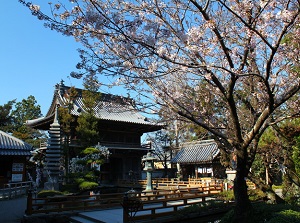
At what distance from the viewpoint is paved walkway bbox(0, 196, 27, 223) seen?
11172 millimetres

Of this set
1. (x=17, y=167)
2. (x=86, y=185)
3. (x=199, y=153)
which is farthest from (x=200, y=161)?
(x=17, y=167)

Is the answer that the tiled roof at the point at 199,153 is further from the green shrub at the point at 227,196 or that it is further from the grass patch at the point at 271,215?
the grass patch at the point at 271,215

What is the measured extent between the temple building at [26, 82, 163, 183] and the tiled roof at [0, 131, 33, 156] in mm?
9440

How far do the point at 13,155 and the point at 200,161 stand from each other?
1810 centimetres

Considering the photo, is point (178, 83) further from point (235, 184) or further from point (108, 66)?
point (235, 184)

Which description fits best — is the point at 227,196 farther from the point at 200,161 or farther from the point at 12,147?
the point at 200,161

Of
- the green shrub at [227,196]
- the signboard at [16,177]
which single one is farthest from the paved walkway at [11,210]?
the green shrub at [227,196]

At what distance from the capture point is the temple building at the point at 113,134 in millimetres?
26531

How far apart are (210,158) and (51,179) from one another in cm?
1674

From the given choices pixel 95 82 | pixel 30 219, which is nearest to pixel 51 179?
pixel 30 219

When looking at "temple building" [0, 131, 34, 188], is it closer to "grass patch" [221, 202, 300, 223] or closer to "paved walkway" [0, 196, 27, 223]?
"paved walkway" [0, 196, 27, 223]

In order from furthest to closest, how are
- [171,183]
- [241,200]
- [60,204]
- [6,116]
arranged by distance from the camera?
[6,116]
[171,183]
[60,204]
[241,200]

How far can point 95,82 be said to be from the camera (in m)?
6.28

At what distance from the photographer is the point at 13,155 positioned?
49.8ft
